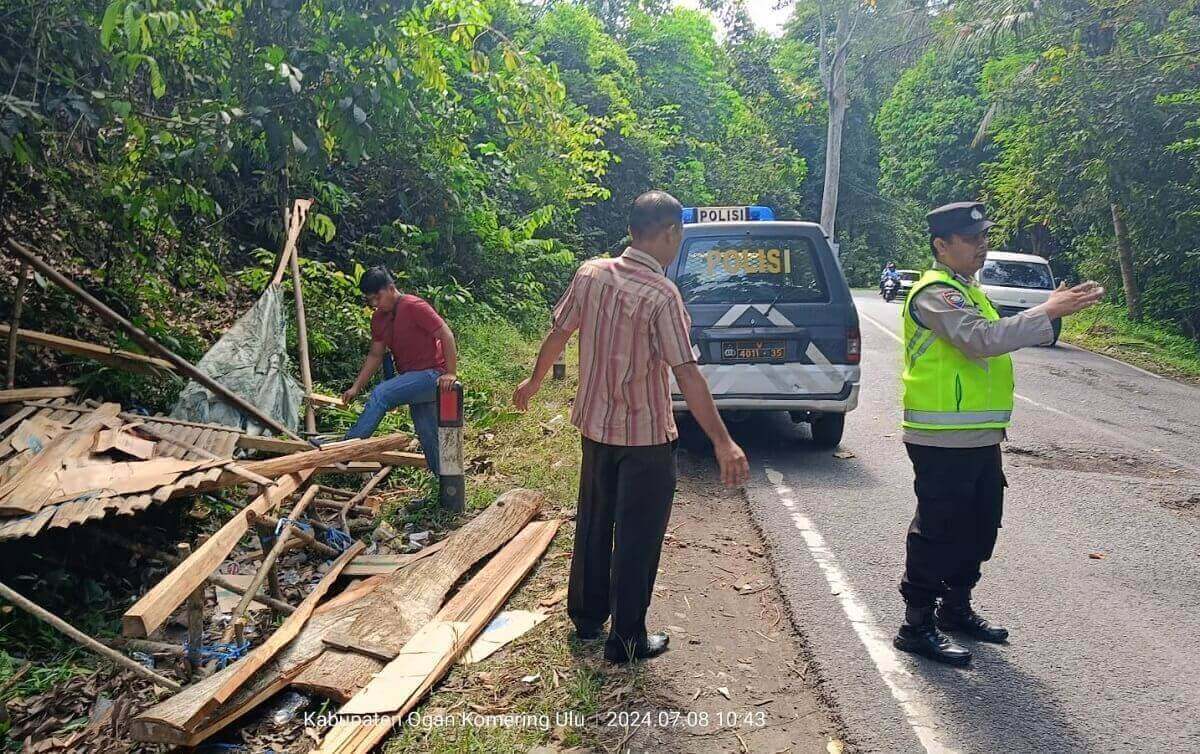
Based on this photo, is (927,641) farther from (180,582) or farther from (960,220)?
(180,582)

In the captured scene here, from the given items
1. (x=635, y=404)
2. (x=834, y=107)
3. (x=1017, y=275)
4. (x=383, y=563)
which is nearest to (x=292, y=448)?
(x=383, y=563)

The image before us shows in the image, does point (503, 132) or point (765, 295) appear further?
point (503, 132)

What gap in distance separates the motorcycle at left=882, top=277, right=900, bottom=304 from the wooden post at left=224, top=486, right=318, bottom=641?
1168 inches

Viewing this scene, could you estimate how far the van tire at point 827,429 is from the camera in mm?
7648

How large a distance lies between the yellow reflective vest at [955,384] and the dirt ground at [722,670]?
4.11 feet

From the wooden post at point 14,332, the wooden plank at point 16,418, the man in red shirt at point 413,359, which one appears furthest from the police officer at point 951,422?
the wooden post at point 14,332

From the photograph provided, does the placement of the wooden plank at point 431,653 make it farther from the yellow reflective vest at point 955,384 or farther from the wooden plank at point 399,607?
the yellow reflective vest at point 955,384

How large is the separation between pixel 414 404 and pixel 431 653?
2.82 m

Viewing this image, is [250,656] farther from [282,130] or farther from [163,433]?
[282,130]

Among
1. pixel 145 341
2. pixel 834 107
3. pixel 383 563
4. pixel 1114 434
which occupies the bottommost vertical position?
pixel 383 563

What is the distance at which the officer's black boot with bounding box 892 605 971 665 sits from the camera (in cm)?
381

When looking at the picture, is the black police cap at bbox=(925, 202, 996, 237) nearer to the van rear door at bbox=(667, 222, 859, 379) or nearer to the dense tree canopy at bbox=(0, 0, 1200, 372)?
the van rear door at bbox=(667, 222, 859, 379)

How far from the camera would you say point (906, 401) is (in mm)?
3965

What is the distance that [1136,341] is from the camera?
18031mm
